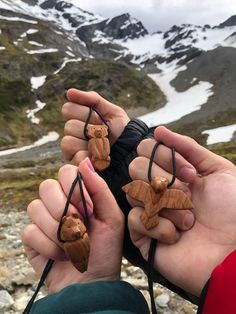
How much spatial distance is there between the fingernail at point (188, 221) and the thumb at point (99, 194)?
0.61 m

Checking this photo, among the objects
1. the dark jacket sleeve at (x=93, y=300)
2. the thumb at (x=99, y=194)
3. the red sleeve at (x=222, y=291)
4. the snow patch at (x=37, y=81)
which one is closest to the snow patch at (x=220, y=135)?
the snow patch at (x=37, y=81)

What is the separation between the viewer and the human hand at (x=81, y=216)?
12.0 feet

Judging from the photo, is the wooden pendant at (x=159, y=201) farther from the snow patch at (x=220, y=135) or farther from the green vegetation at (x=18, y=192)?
the snow patch at (x=220, y=135)

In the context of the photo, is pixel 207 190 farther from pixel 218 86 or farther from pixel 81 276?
pixel 218 86

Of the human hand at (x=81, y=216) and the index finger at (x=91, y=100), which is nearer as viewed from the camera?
the human hand at (x=81, y=216)

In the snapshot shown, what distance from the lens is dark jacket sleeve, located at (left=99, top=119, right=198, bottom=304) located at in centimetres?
415

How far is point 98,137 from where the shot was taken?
14.4 ft

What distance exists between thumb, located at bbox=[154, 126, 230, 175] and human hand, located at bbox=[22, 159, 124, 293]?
0.67 m

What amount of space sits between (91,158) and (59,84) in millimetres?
163604

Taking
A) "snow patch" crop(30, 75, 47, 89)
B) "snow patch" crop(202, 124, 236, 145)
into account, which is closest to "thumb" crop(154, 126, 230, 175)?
"snow patch" crop(202, 124, 236, 145)

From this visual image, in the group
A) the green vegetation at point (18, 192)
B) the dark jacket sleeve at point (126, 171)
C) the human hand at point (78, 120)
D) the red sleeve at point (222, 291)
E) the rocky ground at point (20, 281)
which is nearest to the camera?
the red sleeve at point (222, 291)

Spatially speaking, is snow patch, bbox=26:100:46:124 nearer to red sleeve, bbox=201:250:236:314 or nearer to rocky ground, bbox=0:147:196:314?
rocky ground, bbox=0:147:196:314

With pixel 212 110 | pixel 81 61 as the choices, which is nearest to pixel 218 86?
pixel 212 110

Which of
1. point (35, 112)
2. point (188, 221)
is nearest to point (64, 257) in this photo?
point (188, 221)
